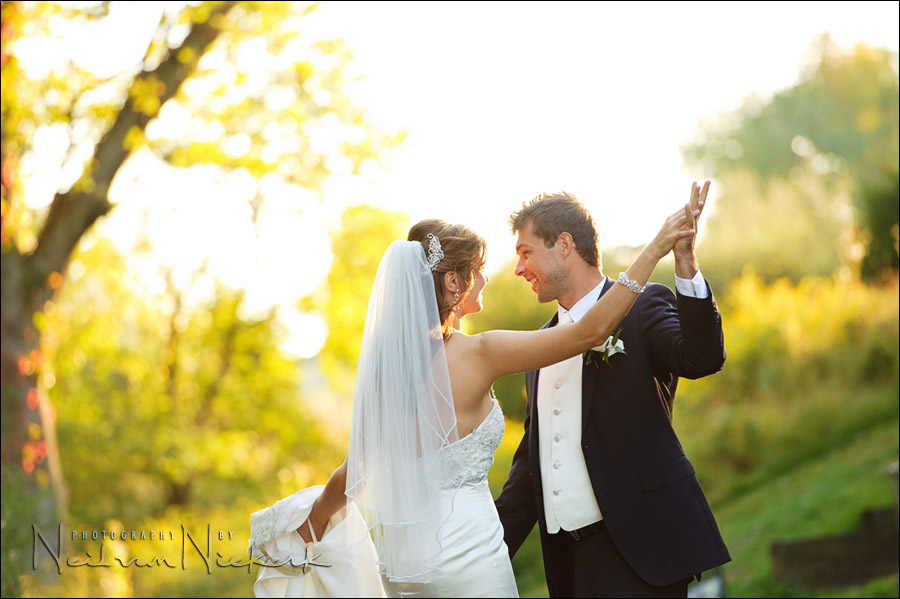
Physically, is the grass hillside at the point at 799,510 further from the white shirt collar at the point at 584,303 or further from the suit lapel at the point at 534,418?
the white shirt collar at the point at 584,303

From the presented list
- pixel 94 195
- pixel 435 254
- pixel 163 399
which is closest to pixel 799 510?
pixel 435 254

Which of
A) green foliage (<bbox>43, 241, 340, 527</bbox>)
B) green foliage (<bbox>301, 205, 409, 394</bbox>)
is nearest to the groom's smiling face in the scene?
green foliage (<bbox>301, 205, 409, 394</bbox>)

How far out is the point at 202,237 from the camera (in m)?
16.3

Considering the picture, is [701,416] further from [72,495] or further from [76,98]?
[72,495]

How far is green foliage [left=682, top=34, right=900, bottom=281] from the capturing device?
564 inches

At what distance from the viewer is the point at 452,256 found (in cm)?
372

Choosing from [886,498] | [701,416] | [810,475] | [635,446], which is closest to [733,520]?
[810,475]

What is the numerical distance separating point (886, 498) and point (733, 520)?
2040 mm

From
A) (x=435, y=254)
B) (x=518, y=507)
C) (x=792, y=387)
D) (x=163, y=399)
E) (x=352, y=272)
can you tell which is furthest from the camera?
(x=163, y=399)

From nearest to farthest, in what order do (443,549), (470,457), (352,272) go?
(443,549), (470,457), (352,272)

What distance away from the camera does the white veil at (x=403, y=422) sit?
3.38 metres

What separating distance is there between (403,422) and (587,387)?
831 mm

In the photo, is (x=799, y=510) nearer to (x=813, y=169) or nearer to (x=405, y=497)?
(x=405, y=497)

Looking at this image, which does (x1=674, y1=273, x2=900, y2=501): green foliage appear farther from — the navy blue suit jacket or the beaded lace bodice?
the beaded lace bodice
